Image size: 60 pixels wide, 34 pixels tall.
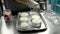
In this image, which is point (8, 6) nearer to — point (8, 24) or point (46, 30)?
point (8, 24)

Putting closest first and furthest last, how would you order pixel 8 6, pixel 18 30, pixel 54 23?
pixel 18 30, pixel 54 23, pixel 8 6

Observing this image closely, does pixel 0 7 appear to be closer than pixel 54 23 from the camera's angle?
No

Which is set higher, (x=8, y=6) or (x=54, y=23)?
(x=8, y=6)

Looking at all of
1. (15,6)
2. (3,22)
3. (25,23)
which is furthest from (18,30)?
(15,6)

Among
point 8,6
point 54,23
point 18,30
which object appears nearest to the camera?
point 18,30

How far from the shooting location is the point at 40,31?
0.70 m

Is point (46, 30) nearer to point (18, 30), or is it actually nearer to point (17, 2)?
point (18, 30)

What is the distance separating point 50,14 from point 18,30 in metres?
0.34

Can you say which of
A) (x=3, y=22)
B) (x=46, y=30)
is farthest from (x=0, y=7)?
(x=46, y=30)

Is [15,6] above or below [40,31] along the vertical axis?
above

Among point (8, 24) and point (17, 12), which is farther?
point (17, 12)

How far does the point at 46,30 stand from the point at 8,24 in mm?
283

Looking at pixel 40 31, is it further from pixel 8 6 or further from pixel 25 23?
pixel 8 6

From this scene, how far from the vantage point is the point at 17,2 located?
34.4 inches
